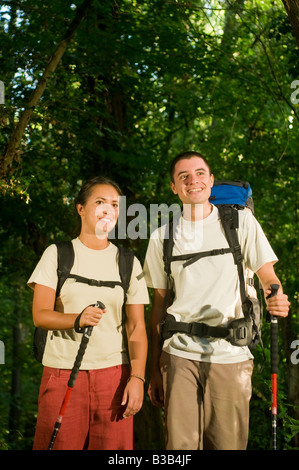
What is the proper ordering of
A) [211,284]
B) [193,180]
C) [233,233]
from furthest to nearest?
[193,180], [233,233], [211,284]

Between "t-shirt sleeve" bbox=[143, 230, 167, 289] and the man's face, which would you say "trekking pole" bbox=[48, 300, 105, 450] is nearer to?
"t-shirt sleeve" bbox=[143, 230, 167, 289]

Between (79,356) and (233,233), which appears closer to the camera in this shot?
(79,356)

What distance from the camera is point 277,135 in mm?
8969

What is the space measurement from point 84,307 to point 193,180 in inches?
40.5

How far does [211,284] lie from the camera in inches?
122

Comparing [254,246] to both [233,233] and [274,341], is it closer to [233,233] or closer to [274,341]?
[233,233]

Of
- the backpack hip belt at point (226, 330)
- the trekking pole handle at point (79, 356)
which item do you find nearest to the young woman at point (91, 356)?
the trekking pole handle at point (79, 356)

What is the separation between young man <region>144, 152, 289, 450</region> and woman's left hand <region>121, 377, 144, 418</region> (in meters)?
0.16

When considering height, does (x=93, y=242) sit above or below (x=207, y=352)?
above

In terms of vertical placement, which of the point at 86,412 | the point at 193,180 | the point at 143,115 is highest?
the point at 143,115

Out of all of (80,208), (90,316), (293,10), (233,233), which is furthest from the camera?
(293,10)

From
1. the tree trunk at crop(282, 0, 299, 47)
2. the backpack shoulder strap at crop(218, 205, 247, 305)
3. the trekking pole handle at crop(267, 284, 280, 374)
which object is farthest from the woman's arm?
the tree trunk at crop(282, 0, 299, 47)

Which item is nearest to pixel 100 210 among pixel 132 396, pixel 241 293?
pixel 241 293

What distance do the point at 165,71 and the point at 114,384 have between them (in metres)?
5.38
